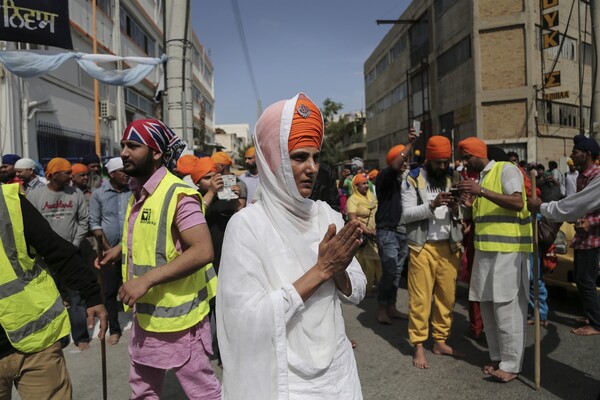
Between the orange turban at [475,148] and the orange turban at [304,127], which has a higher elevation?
the orange turban at [475,148]

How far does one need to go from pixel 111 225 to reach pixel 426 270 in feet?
12.2

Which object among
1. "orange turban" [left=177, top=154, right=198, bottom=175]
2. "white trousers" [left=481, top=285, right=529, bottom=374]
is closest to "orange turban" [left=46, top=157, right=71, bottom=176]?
"orange turban" [left=177, top=154, right=198, bottom=175]

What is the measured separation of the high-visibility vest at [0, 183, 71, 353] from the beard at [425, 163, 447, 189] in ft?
11.2

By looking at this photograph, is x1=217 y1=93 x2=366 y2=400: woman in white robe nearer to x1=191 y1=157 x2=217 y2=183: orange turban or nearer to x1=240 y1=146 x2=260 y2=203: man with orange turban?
x1=191 y1=157 x2=217 y2=183: orange turban

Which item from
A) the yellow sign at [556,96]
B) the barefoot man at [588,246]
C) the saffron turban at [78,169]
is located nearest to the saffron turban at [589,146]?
the barefoot man at [588,246]

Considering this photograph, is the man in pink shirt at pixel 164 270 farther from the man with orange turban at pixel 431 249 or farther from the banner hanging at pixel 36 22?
the banner hanging at pixel 36 22

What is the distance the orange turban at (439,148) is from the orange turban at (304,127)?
108 inches

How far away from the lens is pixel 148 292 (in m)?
2.39

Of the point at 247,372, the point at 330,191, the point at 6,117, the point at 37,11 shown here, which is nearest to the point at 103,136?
the point at 6,117

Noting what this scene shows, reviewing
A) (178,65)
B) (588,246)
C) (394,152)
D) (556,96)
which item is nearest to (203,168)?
(394,152)

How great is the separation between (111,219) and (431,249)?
3756mm

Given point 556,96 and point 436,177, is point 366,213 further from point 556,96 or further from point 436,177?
point 556,96

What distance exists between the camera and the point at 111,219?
538 centimetres

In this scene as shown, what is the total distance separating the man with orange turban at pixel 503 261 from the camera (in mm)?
3699
